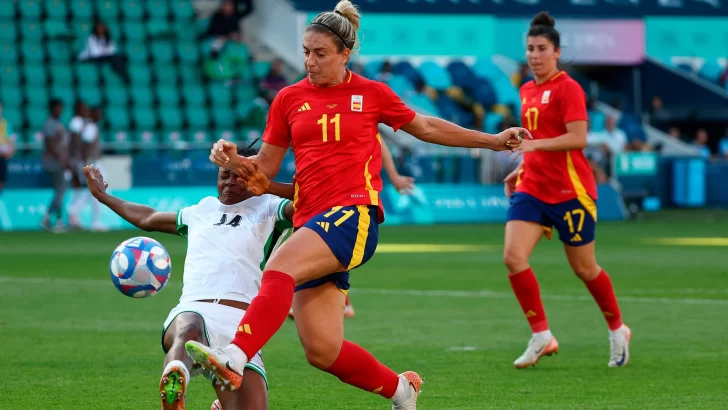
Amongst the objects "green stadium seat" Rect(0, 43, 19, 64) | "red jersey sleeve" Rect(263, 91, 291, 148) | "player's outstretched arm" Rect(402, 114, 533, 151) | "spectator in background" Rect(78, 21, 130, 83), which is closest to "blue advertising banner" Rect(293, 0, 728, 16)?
"spectator in background" Rect(78, 21, 130, 83)

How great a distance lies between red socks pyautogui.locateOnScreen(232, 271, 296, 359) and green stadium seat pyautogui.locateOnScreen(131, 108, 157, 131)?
22.5 m

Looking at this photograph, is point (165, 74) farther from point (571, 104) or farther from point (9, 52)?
point (571, 104)

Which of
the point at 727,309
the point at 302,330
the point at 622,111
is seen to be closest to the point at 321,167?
the point at 302,330

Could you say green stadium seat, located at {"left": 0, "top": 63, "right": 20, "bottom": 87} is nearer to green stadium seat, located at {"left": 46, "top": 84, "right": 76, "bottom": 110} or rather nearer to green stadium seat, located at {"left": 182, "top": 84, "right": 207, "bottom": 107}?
green stadium seat, located at {"left": 46, "top": 84, "right": 76, "bottom": 110}

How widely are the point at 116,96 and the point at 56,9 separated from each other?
2981 mm

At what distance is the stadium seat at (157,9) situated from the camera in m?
30.4

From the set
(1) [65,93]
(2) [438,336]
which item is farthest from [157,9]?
(2) [438,336]

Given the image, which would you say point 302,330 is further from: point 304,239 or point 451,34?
point 451,34

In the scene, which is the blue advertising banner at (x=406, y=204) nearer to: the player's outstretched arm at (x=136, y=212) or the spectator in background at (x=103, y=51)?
the spectator in background at (x=103, y=51)

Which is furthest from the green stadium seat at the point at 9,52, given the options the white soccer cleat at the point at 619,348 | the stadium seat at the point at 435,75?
the white soccer cleat at the point at 619,348

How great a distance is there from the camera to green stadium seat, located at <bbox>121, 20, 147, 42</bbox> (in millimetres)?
29734

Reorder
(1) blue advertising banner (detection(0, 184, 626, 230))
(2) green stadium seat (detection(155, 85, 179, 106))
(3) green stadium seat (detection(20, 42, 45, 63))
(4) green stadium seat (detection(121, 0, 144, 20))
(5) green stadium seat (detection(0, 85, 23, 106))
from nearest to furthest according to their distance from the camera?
1. (1) blue advertising banner (detection(0, 184, 626, 230))
2. (5) green stadium seat (detection(0, 85, 23, 106))
3. (3) green stadium seat (detection(20, 42, 45, 63))
4. (2) green stadium seat (detection(155, 85, 179, 106))
5. (4) green stadium seat (detection(121, 0, 144, 20))

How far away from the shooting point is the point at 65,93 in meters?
27.9

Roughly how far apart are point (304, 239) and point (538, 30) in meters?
3.93
